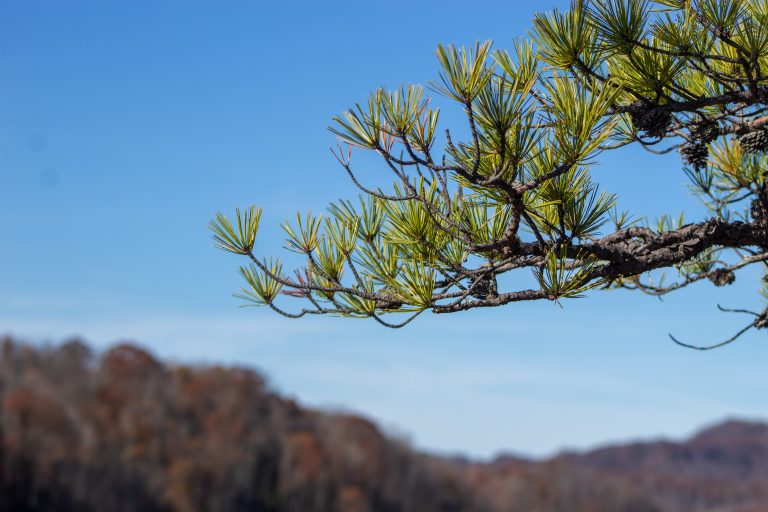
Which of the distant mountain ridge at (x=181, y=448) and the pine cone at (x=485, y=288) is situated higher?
the pine cone at (x=485, y=288)

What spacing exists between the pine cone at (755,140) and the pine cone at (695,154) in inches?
5.6

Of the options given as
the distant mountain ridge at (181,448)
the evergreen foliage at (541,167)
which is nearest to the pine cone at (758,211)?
the evergreen foliage at (541,167)

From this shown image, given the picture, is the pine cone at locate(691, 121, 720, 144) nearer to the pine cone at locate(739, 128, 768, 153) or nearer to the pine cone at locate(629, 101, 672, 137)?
the pine cone at locate(739, 128, 768, 153)

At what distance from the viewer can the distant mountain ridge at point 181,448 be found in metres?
36.4

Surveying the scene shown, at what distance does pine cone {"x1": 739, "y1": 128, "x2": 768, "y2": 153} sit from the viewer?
2.75 meters

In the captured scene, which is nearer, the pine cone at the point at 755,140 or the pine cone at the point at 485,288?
the pine cone at the point at 485,288

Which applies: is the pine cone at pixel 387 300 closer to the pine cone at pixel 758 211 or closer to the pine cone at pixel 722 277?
the pine cone at pixel 758 211

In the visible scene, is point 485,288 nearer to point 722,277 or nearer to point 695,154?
point 695,154

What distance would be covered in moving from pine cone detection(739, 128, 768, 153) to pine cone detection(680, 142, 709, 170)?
14cm

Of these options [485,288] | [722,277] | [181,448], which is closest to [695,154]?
[722,277]

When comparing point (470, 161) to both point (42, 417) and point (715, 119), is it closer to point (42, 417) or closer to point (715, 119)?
point (715, 119)

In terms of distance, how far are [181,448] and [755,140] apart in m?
43.2

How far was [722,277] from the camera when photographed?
129 inches

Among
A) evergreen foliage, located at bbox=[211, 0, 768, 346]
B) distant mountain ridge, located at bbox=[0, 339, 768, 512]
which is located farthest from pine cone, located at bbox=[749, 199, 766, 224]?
distant mountain ridge, located at bbox=[0, 339, 768, 512]
